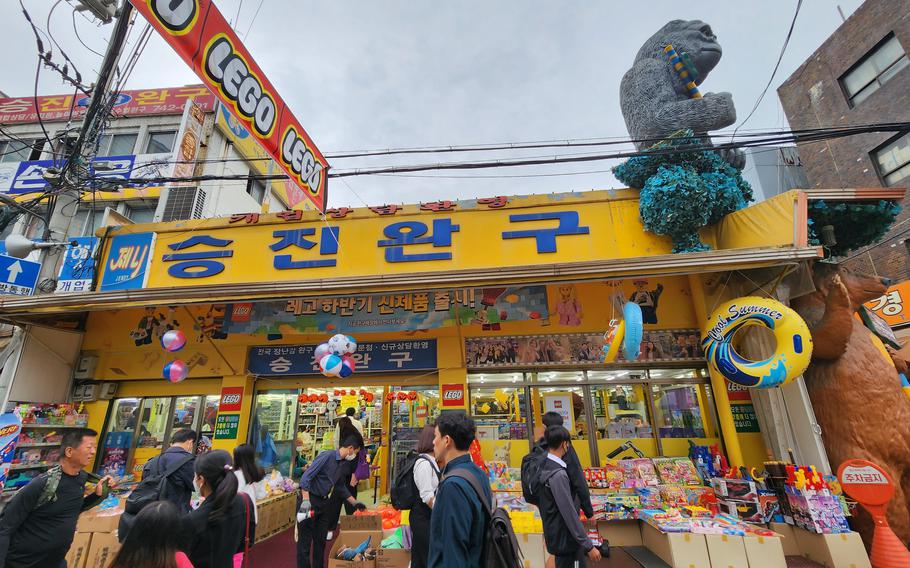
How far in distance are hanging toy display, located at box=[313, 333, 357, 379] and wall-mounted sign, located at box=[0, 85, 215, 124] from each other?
521 inches

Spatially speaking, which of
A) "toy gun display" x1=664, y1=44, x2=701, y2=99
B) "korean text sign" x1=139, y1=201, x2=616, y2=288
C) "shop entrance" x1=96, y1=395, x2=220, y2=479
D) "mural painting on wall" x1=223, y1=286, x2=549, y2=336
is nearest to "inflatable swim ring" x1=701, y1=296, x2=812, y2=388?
"korean text sign" x1=139, y1=201, x2=616, y2=288

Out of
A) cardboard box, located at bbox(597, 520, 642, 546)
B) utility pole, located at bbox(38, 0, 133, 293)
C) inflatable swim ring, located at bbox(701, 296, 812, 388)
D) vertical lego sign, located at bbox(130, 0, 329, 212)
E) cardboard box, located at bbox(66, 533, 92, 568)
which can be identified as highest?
utility pole, located at bbox(38, 0, 133, 293)

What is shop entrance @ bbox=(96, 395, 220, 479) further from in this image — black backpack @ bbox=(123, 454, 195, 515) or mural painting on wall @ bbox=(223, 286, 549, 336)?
black backpack @ bbox=(123, 454, 195, 515)

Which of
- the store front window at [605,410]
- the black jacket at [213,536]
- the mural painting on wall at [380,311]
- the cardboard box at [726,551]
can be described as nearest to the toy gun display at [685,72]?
the mural painting on wall at [380,311]

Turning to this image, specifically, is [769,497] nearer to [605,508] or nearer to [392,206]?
[605,508]

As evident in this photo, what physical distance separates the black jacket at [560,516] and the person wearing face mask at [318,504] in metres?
2.47

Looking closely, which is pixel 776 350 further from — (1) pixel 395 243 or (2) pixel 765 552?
(1) pixel 395 243

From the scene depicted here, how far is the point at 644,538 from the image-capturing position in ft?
19.6

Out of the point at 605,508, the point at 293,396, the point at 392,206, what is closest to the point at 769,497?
the point at 605,508

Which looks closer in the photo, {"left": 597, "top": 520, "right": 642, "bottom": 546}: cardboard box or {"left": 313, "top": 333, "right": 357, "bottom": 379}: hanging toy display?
{"left": 597, "top": 520, "right": 642, "bottom": 546}: cardboard box

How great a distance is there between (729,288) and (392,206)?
253 inches

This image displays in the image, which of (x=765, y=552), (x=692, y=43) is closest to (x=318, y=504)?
(x=765, y=552)

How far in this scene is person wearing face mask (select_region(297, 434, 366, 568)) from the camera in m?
4.62

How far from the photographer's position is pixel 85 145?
7.18 metres
